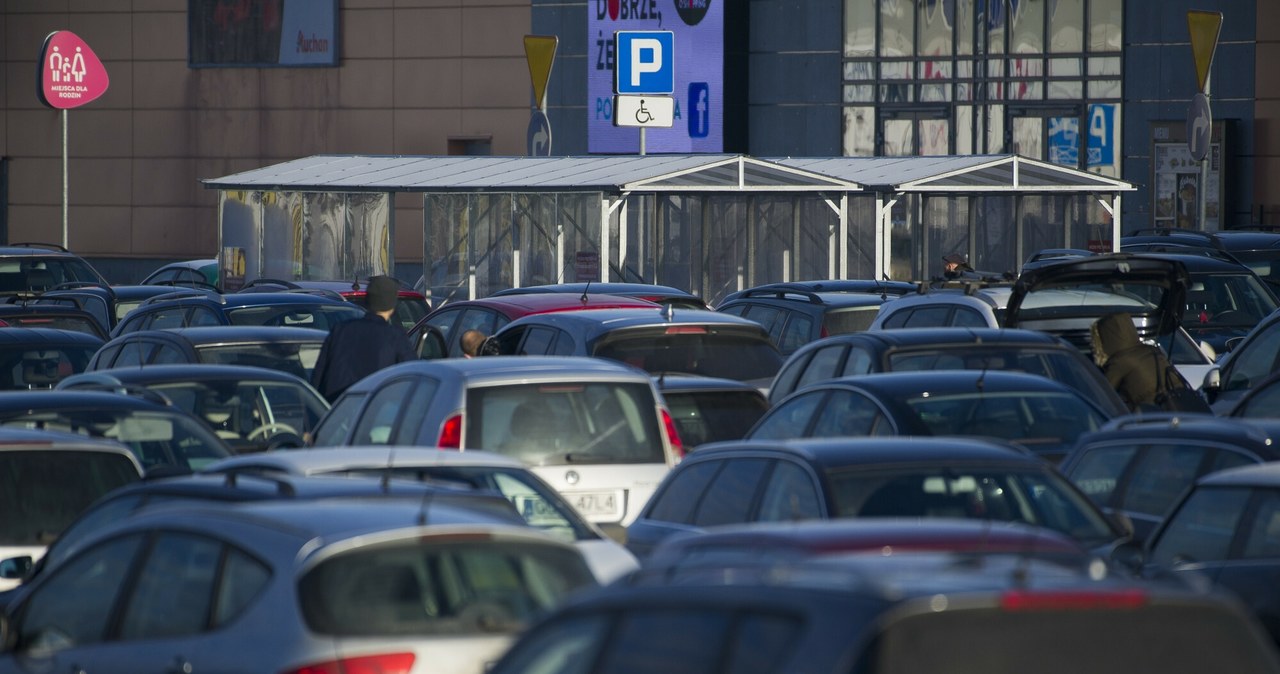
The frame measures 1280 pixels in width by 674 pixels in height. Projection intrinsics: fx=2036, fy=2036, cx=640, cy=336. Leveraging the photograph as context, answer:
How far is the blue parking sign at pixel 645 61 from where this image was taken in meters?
31.0

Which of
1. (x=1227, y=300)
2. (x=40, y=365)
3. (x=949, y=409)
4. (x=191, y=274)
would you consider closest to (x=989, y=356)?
(x=949, y=409)

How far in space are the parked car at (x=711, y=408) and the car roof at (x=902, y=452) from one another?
3485 mm

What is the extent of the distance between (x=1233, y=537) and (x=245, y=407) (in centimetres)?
676

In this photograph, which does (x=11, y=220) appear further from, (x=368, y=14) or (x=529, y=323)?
(x=529, y=323)

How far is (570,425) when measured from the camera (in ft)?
32.9

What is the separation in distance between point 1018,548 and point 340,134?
4358cm

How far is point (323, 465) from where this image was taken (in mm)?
7805

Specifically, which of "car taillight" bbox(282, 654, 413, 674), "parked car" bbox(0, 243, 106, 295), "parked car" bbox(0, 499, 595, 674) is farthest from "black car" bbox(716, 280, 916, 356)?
"parked car" bbox(0, 243, 106, 295)

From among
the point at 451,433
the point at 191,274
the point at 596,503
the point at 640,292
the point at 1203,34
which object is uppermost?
the point at 1203,34

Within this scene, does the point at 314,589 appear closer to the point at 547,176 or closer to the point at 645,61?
the point at 547,176

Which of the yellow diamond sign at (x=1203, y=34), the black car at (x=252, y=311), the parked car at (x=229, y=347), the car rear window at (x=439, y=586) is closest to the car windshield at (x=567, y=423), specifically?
the car rear window at (x=439, y=586)

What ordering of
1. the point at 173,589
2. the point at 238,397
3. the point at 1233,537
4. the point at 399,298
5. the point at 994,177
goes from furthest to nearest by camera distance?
the point at 994,177 → the point at 399,298 → the point at 238,397 → the point at 1233,537 → the point at 173,589

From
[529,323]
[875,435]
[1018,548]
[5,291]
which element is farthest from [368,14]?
[1018,548]

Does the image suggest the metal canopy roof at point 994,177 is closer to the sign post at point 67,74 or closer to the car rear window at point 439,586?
the sign post at point 67,74
